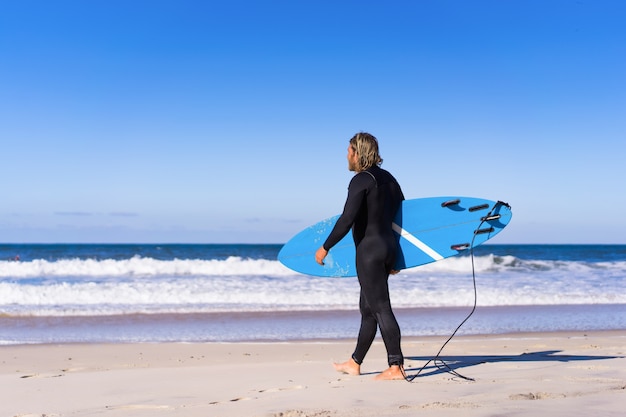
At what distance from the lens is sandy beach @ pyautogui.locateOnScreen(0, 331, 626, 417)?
3.45 meters

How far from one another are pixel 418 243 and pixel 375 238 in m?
0.69

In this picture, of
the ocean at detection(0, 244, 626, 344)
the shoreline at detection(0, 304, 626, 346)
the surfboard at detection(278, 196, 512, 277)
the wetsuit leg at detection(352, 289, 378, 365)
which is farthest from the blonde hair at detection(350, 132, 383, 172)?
the ocean at detection(0, 244, 626, 344)

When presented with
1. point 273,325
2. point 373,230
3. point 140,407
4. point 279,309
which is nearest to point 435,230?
point 373,230

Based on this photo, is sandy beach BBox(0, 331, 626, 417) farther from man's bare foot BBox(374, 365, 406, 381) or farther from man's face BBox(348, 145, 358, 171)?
man's face BBox(348, 145, 358, 171)

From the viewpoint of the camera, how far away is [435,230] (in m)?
4.88

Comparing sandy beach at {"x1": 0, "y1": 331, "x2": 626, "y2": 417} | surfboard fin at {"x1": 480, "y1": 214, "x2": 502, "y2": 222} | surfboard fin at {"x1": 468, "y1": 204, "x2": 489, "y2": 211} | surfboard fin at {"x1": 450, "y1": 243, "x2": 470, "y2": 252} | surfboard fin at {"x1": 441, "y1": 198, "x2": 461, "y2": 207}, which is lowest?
sandy beach at {"x1": 0, "y1": 331, "x2": 626, "y2": 417}

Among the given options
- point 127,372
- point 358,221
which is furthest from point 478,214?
point 127,372

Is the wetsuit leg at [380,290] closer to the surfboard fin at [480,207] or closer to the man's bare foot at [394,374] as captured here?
the man's bare foot at [394,374]

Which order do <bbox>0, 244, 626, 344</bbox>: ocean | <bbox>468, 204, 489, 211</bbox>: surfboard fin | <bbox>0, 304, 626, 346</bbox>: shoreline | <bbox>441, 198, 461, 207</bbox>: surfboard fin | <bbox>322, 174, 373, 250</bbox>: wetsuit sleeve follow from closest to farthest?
<bbox>322, 174, 373, 250</bbox>: wetsuit sleeve < <bbox>468, 204, 489, 211</bbox>: surfboard fin < <bbox>441, 198, 461, 207</bbox>: surfboard fin < <bbox>0, 304, 626, 346</bbox>: shoreline < <bbox>0, 244, 626, 344</bbox>: ocean

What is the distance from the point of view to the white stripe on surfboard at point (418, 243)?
185 inches

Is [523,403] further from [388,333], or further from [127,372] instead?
[127,372]

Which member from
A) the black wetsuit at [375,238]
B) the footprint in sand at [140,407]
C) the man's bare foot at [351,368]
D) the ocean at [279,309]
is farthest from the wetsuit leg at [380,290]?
the ocean at [279,309]

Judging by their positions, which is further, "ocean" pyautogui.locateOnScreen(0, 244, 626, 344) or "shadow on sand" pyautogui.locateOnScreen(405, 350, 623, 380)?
"ocean" pyautogui.locateOnScreen(0, 244, 626, 344)

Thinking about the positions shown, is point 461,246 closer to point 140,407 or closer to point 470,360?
point 470,360
